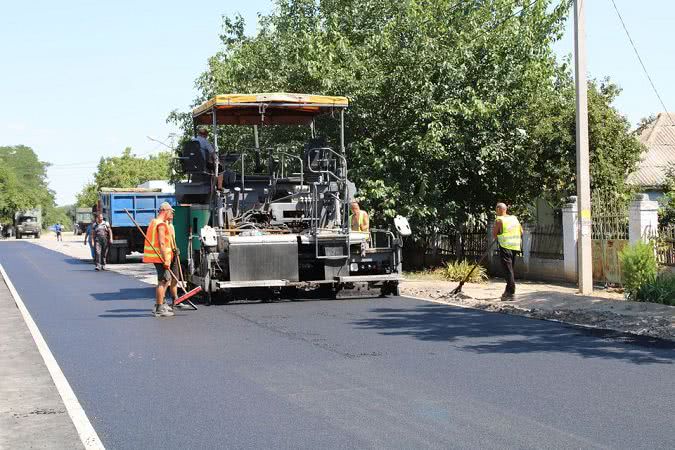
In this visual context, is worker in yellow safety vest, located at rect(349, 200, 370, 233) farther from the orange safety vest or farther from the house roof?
the house roof

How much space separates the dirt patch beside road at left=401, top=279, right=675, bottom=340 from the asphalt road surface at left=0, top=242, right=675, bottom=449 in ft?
2.22

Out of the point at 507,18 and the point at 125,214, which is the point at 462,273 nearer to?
the point at 507,18

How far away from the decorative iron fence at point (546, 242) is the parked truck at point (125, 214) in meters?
15.8

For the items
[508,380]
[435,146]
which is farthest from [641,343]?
[435,146]

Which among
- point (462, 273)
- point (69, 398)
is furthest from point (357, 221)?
point (69, 398)

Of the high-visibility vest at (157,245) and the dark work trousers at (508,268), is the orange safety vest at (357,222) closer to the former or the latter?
the dark work trousers at (508,268)

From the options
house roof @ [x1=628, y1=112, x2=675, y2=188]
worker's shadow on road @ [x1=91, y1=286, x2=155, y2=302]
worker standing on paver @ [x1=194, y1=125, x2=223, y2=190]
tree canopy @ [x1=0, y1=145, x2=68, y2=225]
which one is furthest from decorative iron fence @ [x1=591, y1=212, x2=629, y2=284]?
tree canopy @ [x1=0, y1=145, x2=68, y2=225]

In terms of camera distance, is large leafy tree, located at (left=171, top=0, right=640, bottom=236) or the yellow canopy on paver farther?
large leafy tree, located at (left=171, top=0, right=640, bottom=236)

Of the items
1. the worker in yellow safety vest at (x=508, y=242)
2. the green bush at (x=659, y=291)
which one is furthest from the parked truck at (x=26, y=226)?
the green bush at (x=659, y=291)

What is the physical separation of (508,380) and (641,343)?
2.77m

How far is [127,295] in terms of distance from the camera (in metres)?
17.3

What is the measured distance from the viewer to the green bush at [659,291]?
1353 centimetres

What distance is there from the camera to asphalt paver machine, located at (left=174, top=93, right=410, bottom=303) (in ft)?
48.3

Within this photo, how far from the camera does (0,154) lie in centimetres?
15950
